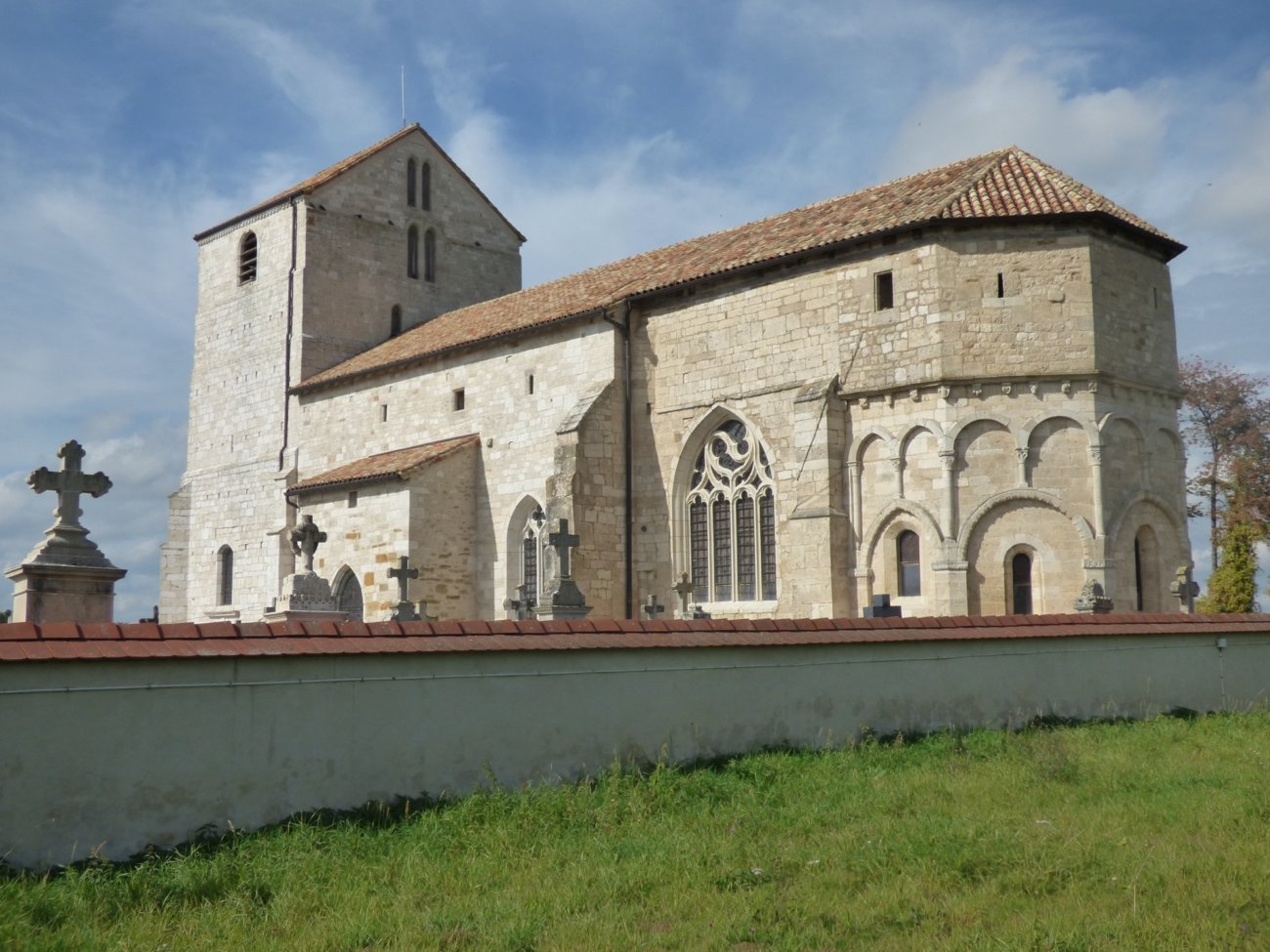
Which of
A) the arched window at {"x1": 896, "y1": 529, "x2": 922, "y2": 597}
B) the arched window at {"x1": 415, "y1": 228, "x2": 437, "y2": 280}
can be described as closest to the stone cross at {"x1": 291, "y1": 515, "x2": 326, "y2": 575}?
the arched window at {"x1": 896, "y1": 529, "x2": 922, "y2": 597}

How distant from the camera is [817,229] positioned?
21.3 m

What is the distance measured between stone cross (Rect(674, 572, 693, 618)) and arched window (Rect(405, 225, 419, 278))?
15.7 metres

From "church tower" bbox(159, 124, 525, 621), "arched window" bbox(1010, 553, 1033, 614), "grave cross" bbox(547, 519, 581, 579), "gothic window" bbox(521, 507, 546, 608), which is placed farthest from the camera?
"church tower" bbox(159, 124, 525, 621)

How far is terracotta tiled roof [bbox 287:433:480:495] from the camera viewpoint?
2436 cm

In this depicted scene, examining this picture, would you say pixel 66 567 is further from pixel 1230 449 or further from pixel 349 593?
pixel 1230 449

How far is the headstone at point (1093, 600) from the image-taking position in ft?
55.0

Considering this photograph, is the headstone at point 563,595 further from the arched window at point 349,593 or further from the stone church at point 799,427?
the arched window at point 349,593

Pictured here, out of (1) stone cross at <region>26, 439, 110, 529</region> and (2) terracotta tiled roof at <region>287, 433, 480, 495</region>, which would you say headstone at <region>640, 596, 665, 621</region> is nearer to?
(2) terracotta tiled roof at <region>287, 433, 480, 495</region>

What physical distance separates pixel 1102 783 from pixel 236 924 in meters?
6.55

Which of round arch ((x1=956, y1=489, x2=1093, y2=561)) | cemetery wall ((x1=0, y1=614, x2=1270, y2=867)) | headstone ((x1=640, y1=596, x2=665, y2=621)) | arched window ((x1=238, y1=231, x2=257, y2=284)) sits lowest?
cemetery wall ((x1=0, y1=614, x2=1270, y2=867))

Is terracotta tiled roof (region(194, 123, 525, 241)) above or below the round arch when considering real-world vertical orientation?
above

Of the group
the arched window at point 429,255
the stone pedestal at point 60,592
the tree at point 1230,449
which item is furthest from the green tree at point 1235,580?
the stone pedestal at point 60,592

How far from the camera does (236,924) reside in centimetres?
636

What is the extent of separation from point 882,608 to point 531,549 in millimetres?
9090
